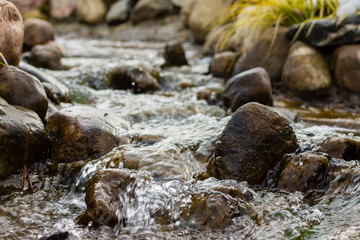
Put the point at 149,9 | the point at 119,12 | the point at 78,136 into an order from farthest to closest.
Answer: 1. the point at 119,12
2. the point at 149,9
3. the point at 78,136

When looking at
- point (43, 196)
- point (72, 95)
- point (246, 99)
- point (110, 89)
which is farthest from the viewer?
point (110, 89)

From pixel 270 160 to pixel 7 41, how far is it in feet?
9.86

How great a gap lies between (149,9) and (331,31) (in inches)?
392

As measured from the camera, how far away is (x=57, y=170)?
11.1 ft

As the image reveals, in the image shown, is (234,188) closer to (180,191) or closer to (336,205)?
(180,191)

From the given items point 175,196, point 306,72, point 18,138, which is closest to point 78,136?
point 18,138

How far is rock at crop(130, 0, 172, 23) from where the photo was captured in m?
14.5

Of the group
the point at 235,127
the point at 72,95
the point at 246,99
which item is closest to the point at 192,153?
the point at 235,127

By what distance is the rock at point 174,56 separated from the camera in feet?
27.2

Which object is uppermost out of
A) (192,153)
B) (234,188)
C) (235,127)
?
(235,127)

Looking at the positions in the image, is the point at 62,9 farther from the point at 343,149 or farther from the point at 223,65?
the point at 343,149

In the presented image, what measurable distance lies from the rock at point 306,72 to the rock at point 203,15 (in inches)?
192

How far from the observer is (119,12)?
610 inches

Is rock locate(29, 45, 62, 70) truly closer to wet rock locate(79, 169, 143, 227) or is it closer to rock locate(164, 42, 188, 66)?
rock locate(164, 42, 188, 66)
